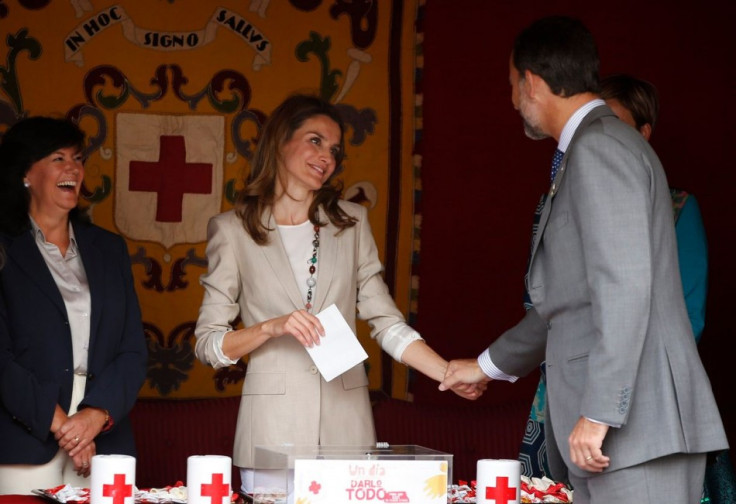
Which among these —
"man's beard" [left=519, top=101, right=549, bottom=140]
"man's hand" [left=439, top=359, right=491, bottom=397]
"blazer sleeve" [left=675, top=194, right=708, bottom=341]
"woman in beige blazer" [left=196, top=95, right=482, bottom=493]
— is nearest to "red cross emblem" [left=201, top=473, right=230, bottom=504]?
"woman in beige blazer" [left=196, top=95, right=482, bottom=493]

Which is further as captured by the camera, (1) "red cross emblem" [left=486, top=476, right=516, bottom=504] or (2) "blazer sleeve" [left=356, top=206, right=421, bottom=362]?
(2) "blazer sleeve" [left=356, top=206, right=421, bottom=362]

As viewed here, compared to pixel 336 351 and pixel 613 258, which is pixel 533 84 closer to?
pixel 613 258

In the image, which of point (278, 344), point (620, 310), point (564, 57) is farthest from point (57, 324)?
point (620, 310)

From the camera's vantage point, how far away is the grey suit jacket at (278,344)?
342cm

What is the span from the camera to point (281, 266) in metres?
3.50

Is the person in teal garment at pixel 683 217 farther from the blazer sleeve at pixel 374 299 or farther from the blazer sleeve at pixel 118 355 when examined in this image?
the blazer sleeve at pixel 118 355

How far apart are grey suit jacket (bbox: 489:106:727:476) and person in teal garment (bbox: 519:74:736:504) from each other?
2.64 ft

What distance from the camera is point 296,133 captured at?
3686mm

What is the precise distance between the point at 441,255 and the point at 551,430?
2.33 metres

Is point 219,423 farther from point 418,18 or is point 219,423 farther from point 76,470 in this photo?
point 418,18

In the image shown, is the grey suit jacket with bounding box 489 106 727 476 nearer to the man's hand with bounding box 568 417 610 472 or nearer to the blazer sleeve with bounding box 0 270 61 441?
the man's hand with bounding box 568 417 610 472

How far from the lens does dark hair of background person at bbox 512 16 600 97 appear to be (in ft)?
8.91

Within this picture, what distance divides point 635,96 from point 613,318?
4.70ft

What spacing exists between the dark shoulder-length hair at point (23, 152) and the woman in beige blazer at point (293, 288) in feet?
2.20
